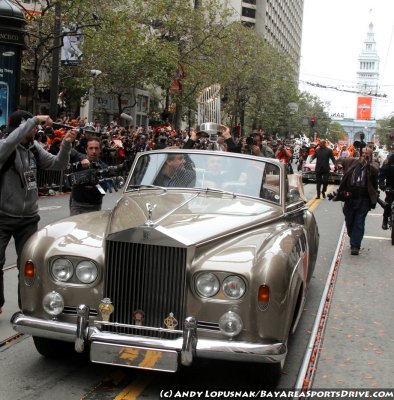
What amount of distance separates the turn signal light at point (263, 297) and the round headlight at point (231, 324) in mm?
176

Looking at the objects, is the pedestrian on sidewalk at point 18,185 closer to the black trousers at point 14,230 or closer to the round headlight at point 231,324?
the black trousers at point 14,230

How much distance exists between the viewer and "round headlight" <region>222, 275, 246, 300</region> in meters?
4.28

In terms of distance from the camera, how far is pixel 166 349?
4.12 m

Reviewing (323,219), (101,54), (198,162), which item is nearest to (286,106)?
(101,54)

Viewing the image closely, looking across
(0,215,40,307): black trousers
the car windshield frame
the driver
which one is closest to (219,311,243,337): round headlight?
the car windshield frame

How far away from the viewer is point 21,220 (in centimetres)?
581

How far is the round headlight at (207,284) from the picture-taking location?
4.32m

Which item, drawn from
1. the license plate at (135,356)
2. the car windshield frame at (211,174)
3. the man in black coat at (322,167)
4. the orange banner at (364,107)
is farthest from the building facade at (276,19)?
the license plate at (135,356)

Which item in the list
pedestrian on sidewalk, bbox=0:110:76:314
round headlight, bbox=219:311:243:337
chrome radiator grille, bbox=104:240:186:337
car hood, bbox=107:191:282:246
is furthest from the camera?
pedestrian on sidewalk, bbox=0:110:76:314

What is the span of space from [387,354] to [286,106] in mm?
61622

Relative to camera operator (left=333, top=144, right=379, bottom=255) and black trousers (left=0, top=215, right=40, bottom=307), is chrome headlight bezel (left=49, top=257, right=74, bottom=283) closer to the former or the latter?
black trousers (left=0, top=215, right=40, bottom=307)

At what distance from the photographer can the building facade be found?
67.1m

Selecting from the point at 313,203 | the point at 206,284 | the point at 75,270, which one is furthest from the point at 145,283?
the point at 313,203

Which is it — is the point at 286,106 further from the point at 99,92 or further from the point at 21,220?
the point at 21,220
